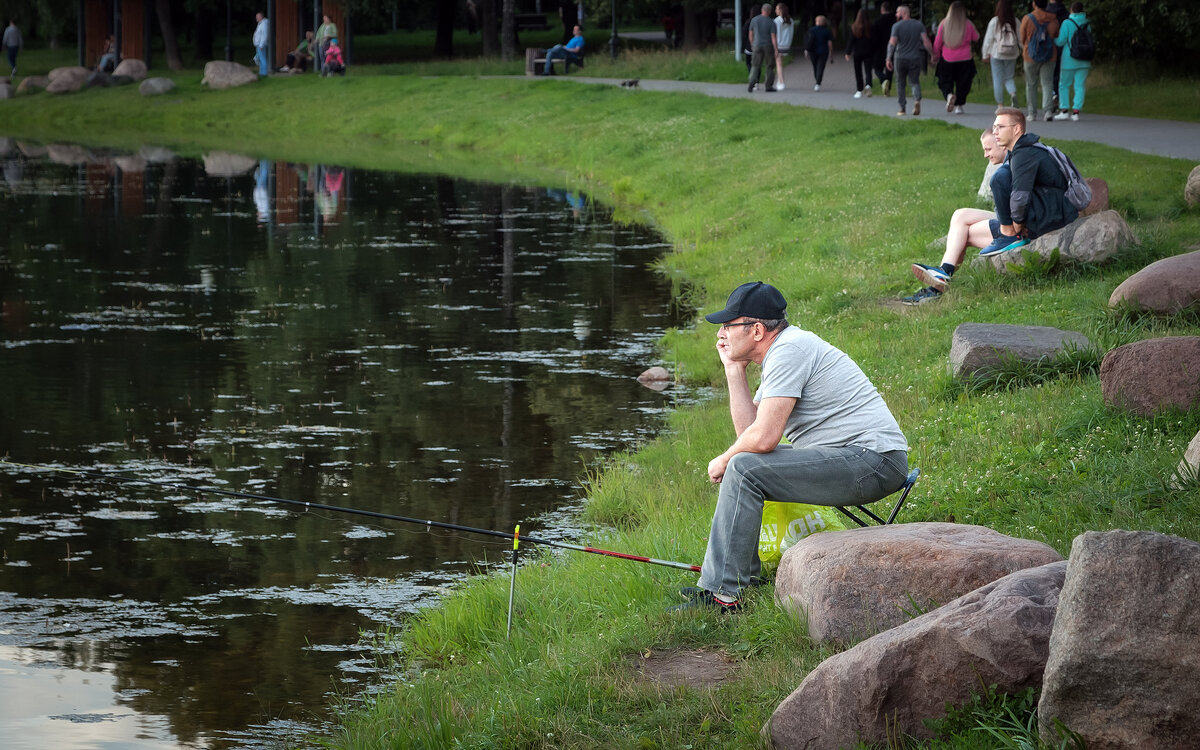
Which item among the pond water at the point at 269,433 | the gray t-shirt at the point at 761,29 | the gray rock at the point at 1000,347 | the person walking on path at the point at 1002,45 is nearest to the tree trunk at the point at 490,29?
the gray t-shirt at the point at 761,29

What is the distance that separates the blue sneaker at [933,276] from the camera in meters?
11.5

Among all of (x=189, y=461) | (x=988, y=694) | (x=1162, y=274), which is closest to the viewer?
(x=988, y=694)

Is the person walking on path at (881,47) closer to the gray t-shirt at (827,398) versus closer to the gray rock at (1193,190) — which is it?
the gray rock at (1193,190)

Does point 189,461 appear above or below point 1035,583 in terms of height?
below

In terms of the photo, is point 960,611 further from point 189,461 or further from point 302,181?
point 302,181

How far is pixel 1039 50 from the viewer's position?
20609mm

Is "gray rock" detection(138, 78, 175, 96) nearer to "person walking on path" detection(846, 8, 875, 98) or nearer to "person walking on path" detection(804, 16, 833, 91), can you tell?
"person walking on path" detection(804, 16, 833, 91)

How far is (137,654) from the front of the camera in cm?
679

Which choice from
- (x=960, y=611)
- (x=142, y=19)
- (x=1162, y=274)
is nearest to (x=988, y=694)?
(x=960, y=611)

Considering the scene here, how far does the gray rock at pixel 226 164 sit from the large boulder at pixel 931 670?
82.2ft

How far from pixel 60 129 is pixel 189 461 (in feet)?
106

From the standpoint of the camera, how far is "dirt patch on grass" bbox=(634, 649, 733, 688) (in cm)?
535

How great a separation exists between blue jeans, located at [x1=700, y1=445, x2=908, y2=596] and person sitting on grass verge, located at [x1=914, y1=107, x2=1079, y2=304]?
558 centimetres

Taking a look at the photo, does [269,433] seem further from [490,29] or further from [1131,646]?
[490,29]
